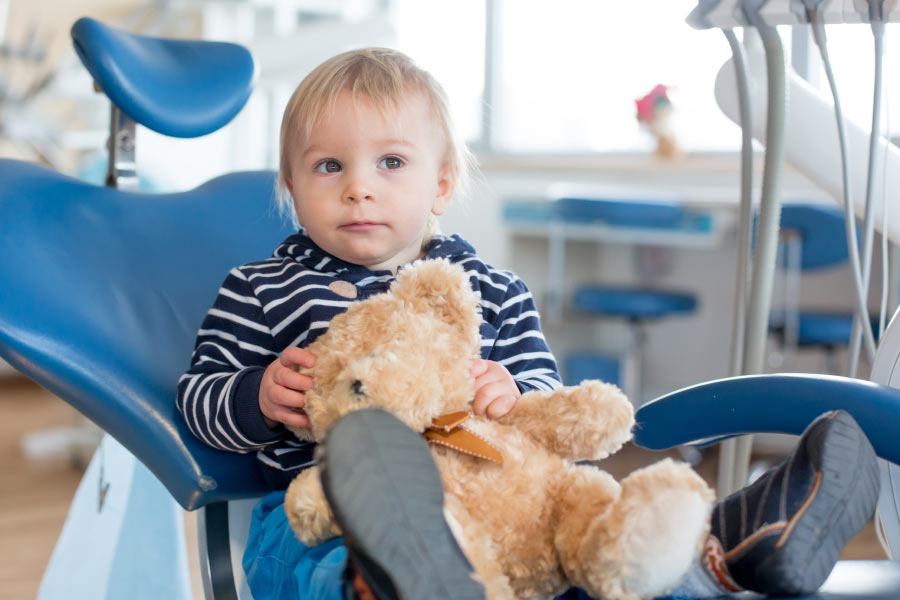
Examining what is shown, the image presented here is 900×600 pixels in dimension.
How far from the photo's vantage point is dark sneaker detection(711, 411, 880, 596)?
2.21 ft

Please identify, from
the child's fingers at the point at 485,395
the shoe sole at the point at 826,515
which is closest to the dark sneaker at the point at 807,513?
the shoe sole at the point at 826,515

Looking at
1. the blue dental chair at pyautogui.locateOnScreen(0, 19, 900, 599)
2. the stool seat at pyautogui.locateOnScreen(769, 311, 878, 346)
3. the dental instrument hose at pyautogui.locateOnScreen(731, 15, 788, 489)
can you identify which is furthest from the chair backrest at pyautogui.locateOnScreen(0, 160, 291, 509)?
the stool seat at pyautogui.locateOnScreen(769, 311, 878, 346)

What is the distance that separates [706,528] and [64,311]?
701 millimetres

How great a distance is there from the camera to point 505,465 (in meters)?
0.72

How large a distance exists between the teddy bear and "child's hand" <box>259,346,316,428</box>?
2cm

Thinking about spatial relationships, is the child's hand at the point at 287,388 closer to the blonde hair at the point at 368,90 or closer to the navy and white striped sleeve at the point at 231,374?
the navy and white striped sleeve at the point at 231,374

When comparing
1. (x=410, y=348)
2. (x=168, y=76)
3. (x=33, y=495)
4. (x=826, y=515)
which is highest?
(x=168, y=76)

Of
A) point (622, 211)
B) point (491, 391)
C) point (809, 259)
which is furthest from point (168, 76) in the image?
point (809, 259)

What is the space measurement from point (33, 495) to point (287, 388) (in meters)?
2.00

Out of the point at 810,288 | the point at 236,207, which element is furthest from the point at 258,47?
the point at 810,288

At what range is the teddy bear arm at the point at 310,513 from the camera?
2.27ft

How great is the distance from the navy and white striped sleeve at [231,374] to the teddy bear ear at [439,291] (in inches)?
9.5

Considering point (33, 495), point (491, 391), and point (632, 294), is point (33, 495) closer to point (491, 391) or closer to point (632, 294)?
point (632, 294)

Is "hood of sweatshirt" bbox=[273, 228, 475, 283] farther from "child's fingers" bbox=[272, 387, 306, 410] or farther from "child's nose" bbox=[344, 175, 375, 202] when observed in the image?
"child's fingers" bbox=[272, 387, 306, 410]
